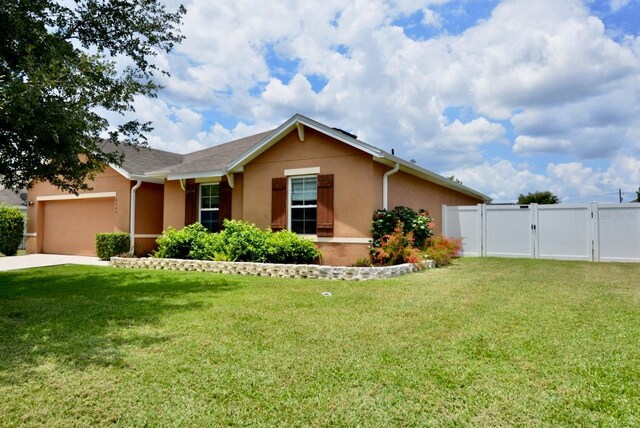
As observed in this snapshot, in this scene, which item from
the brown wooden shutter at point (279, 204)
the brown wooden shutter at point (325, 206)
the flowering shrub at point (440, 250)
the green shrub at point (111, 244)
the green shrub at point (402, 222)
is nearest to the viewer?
the green shrub at point (402, 222)

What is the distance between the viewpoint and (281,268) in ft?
34.3

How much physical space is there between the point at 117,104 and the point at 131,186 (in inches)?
311

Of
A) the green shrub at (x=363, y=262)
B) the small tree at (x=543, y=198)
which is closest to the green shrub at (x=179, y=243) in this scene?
the green shrub at (x=363, y=262)

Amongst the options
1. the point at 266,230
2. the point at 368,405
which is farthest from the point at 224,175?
the point at 368,405

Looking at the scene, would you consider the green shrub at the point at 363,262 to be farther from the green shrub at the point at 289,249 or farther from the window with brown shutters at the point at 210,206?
the window with brown shutters at the point at 210,206

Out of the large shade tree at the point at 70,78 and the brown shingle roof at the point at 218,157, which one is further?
the brown shingle roof at the point at 218,157

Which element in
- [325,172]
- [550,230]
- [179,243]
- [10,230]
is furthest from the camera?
[10,230]

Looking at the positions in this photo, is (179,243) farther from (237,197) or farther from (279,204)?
(279,204)

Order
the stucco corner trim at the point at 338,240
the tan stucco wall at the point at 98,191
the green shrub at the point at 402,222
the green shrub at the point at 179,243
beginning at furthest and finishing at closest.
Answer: the tan stucco wall at the point at 98,191
the green shrub at the point at 179,243
the stucco corner trim at the point at 338,240
the green shrub at the point at 402,222

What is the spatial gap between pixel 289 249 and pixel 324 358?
7.12 meters

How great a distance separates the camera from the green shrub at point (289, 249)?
11.2 metres

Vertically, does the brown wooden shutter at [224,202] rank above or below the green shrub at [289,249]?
above

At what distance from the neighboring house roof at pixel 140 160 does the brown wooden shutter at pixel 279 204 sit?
513cm

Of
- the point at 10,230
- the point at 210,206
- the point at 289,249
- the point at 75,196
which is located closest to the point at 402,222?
the point at 289,249
